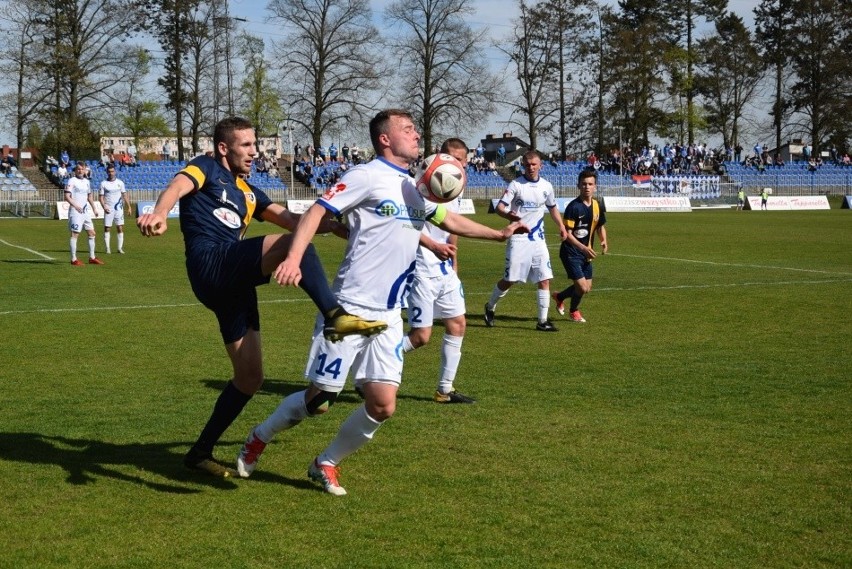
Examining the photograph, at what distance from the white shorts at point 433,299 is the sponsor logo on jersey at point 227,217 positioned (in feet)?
9.72

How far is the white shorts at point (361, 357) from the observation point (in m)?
5.71

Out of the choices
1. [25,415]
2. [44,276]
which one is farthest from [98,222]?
[25,415]

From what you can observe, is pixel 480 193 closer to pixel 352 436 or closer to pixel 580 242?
pixel 580 242

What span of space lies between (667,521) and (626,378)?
172 inches

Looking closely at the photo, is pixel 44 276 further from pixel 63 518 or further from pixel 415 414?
pixel 63 518

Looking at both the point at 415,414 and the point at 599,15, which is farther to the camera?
the point at 599,15

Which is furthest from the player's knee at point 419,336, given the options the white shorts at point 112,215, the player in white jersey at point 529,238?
the white shorts at point 112,215

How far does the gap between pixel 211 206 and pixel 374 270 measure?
1177 mm

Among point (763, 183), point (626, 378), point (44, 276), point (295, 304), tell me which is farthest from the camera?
point (763, 183)

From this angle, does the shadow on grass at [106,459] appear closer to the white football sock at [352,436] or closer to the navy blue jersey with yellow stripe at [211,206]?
the white football sock at [352,436]

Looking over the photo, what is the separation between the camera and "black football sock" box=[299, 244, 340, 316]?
553 centimetres

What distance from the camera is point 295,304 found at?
1595cm

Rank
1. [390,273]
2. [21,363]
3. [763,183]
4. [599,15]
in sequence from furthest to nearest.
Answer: [599,15] → [763,183] → [21,363] → [390,273]

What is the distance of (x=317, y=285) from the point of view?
557 centimetres
